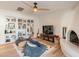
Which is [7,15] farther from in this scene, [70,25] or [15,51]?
[70,25]

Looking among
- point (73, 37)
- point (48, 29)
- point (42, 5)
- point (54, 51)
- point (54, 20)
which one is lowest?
point (54, 51)

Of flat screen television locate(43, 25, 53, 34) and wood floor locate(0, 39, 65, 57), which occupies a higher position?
flat screen television locate(43, 25, 53, 34)

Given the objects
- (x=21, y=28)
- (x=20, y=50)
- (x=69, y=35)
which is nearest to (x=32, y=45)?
(x=20, y=50)

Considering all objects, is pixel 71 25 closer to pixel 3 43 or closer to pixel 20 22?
pixel 20 22

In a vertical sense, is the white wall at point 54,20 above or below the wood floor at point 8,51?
above

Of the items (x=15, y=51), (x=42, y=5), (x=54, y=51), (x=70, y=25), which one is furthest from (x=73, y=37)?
(x=15, y=51)

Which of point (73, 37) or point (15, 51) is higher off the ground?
point (73, 37)

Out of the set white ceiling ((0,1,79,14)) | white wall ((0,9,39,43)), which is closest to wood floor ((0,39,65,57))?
white wall ((0,9,39,43))

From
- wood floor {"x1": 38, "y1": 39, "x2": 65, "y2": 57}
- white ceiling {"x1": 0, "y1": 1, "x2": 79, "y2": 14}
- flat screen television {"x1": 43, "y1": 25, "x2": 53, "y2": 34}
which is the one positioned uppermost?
white ceiling {"x1": 0, "y1": 1, "x2": 79, "y2": 14}

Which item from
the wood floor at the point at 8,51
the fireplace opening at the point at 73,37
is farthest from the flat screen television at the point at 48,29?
the wood floor at the point at 8,51

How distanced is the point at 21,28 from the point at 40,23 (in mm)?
312

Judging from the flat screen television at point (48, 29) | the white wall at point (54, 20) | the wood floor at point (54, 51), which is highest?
the white wall at point (54, 20)

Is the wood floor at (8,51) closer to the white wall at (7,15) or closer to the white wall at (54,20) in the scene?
the white wall at (7,15)

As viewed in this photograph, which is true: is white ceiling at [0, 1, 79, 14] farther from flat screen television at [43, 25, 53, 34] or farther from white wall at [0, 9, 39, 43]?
flat screen television at [43, 25, 53, 34]
